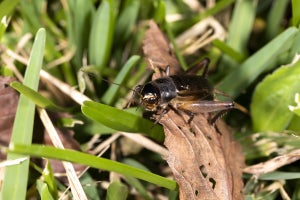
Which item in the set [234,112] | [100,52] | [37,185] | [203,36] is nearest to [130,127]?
[37,185]

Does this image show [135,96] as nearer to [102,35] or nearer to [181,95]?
[181,95]

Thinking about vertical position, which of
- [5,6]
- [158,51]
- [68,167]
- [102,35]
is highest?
[5,6]

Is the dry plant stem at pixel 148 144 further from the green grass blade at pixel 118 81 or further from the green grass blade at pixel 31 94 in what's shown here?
the green grass blade at pixel 31 94

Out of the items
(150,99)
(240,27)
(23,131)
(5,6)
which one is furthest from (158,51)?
(23,131)

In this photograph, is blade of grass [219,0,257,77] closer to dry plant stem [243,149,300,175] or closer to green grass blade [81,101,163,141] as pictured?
dry plant stem [243,149,300,175]

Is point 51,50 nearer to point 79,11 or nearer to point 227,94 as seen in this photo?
point 79,11

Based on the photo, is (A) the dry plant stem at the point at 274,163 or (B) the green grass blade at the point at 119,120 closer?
(B) the green grass blade at the point at 119,120

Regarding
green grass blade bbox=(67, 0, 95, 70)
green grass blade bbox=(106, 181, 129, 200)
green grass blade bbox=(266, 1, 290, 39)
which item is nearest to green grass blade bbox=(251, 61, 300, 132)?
green grass blade bbox=(266, 1, 290, 39)

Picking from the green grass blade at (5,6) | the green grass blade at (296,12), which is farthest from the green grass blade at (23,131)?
the green grass blade at (296,12)
